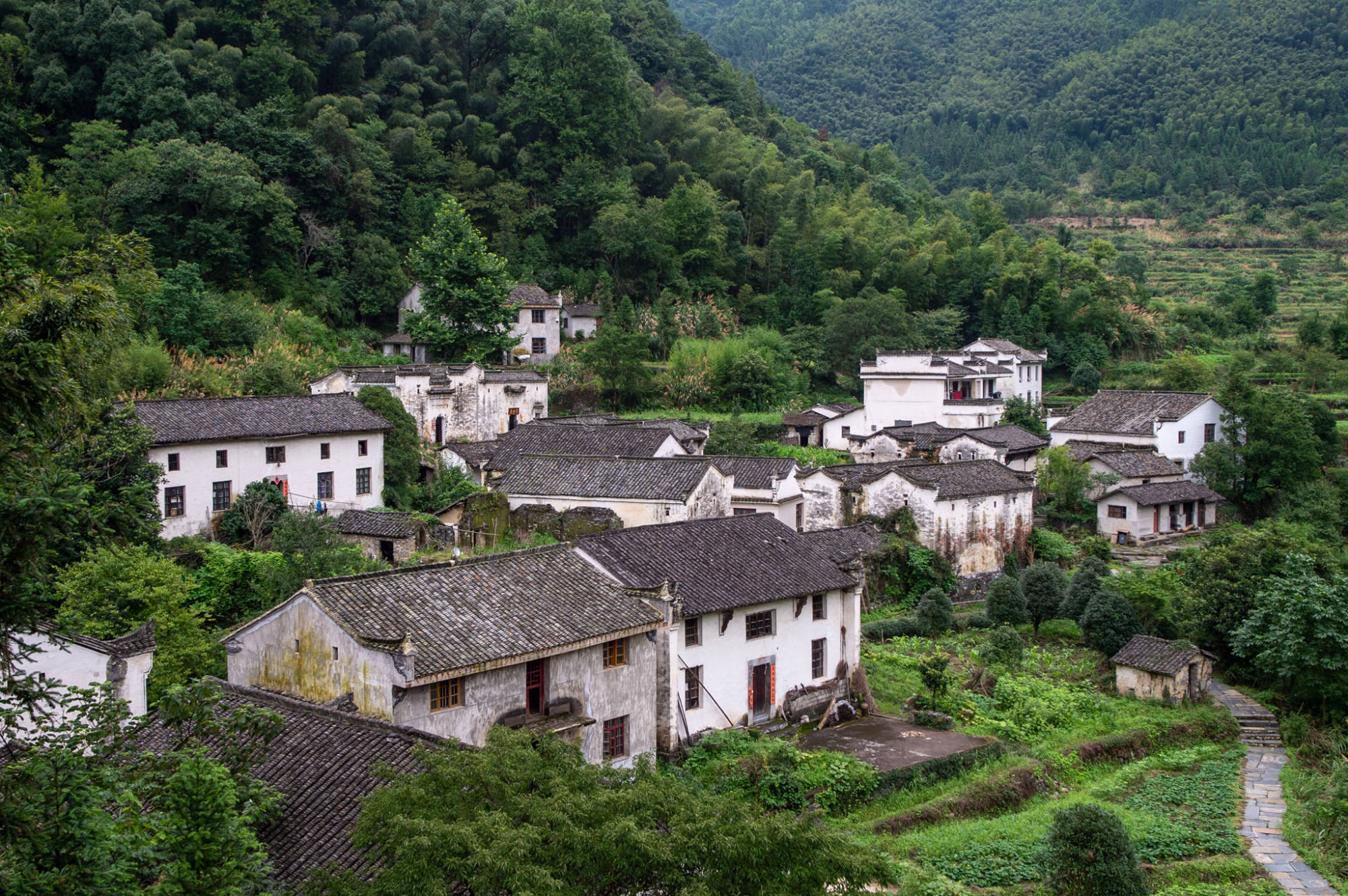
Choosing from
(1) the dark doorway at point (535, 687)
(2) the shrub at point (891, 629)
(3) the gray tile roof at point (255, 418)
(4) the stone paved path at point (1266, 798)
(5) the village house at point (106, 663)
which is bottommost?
(4) the stone paved path at point (1266, 798)

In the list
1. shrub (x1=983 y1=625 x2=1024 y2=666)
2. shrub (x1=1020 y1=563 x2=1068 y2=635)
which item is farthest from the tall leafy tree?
shrub (x1=983 y1=625 x2=1024 y2=666)

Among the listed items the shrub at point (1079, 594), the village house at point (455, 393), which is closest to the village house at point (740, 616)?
the shrub at point (1079, 594)

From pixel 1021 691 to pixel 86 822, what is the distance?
19489mm

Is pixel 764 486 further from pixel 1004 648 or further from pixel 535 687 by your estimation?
pixel 535 687

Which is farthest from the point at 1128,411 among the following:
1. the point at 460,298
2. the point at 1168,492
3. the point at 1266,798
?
the point at 460,298

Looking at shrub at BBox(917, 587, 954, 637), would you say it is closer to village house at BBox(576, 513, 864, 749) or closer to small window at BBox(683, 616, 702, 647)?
village house at BBox(576, 513, 864, 749)

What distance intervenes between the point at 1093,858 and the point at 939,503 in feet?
57.1

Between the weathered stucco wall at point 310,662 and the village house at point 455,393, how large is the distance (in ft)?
59.7

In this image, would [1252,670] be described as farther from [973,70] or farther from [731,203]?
[973,70]

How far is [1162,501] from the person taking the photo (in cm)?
3781

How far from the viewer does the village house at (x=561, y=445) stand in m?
32.1

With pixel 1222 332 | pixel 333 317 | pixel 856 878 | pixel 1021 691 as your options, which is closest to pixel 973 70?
pixel 1222 332

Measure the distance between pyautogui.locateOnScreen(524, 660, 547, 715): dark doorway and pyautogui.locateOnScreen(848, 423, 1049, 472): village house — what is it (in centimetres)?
2507

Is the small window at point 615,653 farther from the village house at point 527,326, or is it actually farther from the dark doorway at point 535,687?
the village house at point 527,326
